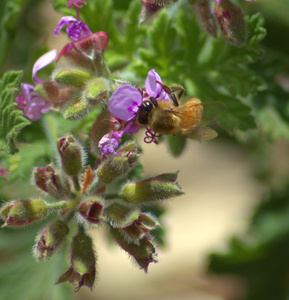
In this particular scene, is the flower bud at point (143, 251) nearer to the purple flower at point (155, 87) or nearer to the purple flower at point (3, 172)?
the purple flower at point (155, 87)

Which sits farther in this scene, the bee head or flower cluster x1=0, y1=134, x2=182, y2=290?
the bee head

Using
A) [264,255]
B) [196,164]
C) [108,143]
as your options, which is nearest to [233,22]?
[108,143]

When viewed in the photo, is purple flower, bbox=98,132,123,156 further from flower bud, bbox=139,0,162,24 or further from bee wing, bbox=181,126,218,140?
flower bud, bbox=139,0,162,24

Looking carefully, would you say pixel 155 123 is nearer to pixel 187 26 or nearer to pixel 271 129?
pixel 187 26

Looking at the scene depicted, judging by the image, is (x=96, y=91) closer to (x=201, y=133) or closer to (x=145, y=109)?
(x=145, y=109)

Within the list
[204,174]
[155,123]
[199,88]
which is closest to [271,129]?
[199,88]

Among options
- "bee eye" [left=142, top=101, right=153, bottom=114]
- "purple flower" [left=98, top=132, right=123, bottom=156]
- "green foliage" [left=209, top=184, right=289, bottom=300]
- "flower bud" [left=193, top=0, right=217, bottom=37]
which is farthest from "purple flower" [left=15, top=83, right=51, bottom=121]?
"green foliage" [left=209, top=184, right=289, bottom=300]

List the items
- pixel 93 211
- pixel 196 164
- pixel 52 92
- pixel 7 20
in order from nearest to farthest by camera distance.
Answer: pixel 93 211 < pixel 52 92 < pixel 7 20 < pixel 196 164
